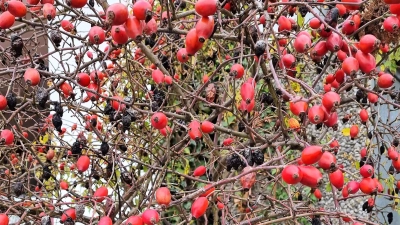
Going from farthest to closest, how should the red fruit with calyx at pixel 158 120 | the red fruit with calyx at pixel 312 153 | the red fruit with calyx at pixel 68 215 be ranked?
the red fruit with calyx at pixel 158 120, the red fruit with calyx at pixel 68 215, the red fruit with calyx at pixel 312 153

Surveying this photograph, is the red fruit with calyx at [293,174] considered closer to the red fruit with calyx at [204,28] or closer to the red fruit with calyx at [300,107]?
the red fruit with calyx at [300,107]

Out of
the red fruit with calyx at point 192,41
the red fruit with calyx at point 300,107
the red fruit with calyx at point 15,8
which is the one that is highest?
the red fruit with calyx at point 15,8

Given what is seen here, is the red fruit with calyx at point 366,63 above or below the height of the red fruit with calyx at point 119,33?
below

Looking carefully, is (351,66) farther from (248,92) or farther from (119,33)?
(119,33)

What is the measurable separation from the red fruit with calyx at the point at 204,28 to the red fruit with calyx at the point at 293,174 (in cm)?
42

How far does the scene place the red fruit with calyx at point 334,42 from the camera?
1344 millimetres

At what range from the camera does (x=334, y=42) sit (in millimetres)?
1347

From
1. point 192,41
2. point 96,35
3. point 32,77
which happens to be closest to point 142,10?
point 192,41

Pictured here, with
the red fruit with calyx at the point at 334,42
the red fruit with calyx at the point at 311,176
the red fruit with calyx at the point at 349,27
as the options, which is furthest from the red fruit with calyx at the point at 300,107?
the red fruit with calyx at the point at 349,27

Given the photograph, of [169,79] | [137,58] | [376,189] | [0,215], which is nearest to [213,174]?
[169,79]

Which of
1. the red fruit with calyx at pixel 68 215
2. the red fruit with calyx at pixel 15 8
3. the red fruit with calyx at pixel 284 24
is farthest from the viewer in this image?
the red fruit with calyx at pixel 284 24

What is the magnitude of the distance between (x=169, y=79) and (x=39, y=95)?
2.04ft

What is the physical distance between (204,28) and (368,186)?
0.80 meters

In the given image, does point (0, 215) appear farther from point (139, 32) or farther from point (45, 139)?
point (45, 139)
